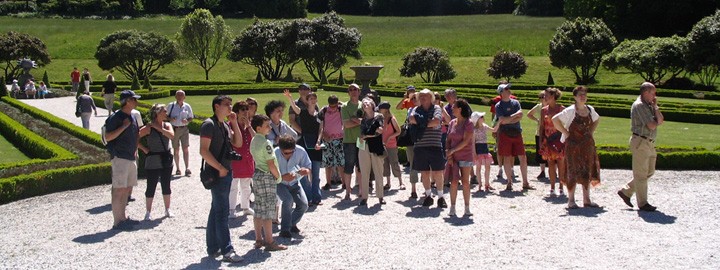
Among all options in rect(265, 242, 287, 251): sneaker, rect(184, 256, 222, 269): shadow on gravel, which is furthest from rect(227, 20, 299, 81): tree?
rect(184, 256, 222, 269): shadow on gravel

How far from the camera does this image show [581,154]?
11.6 m

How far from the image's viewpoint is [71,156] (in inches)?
630

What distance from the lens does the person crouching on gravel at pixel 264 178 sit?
934cm

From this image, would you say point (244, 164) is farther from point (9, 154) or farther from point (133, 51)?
point (133, 51)

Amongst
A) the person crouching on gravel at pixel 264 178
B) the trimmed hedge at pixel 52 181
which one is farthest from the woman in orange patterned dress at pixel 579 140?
the trimmed hedge at pixel 52 181

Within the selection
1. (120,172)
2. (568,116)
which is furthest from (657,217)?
(120,172)

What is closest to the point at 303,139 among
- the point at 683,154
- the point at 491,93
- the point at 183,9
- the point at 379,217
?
the point at 379,217

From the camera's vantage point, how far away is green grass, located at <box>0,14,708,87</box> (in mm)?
58156

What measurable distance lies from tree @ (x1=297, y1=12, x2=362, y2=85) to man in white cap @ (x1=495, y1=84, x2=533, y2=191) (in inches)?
1630

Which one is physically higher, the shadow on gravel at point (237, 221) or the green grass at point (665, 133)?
the shadow on gravel at point (237, 221)

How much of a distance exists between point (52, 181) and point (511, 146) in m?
7.65

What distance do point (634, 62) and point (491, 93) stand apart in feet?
49.2

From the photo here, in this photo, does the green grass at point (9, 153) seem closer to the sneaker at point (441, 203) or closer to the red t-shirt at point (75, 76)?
the sneaker at point (441, 203)

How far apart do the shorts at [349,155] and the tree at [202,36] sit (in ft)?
149
